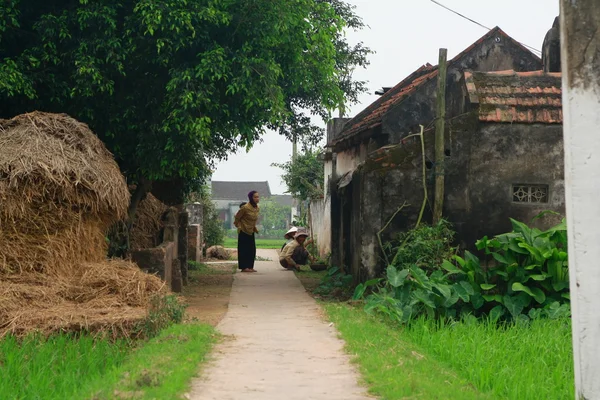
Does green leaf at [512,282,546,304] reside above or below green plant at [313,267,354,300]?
above

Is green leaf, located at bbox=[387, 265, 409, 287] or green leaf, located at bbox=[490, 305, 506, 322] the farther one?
green leaf, located at bbox=[387, 265, 409, 287]

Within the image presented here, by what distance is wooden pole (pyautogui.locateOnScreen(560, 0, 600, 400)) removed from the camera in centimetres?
590

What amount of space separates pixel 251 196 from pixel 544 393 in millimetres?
11952

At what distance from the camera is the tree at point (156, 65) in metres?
11.6

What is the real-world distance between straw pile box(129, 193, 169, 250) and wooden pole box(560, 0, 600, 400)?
9.66 metres

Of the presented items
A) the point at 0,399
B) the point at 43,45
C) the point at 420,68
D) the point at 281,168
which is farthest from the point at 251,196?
the point at 281,168

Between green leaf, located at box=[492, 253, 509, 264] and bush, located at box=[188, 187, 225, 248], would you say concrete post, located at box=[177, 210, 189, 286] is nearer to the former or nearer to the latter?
green leaf, located at box=[492, 253, 509, 264]

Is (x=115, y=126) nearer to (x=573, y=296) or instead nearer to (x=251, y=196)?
(x=251, y=196)

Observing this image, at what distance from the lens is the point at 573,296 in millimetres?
5996

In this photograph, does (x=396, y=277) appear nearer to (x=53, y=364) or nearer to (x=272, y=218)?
(x=53, y=364)

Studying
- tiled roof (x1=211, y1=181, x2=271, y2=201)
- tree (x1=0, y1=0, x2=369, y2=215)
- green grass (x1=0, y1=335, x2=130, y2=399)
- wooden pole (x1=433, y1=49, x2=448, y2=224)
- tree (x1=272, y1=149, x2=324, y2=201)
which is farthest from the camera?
tiled roof (x1=211, y1=181, x2=271, y2=201)

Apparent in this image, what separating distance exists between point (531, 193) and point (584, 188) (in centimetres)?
657

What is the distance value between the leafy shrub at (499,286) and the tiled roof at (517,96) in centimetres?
204

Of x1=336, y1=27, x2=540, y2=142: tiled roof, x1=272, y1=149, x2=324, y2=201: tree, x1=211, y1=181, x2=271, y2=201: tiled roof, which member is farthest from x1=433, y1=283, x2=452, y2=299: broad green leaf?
x1=211, y1=181, x2=271, y2=201: tiled roof
